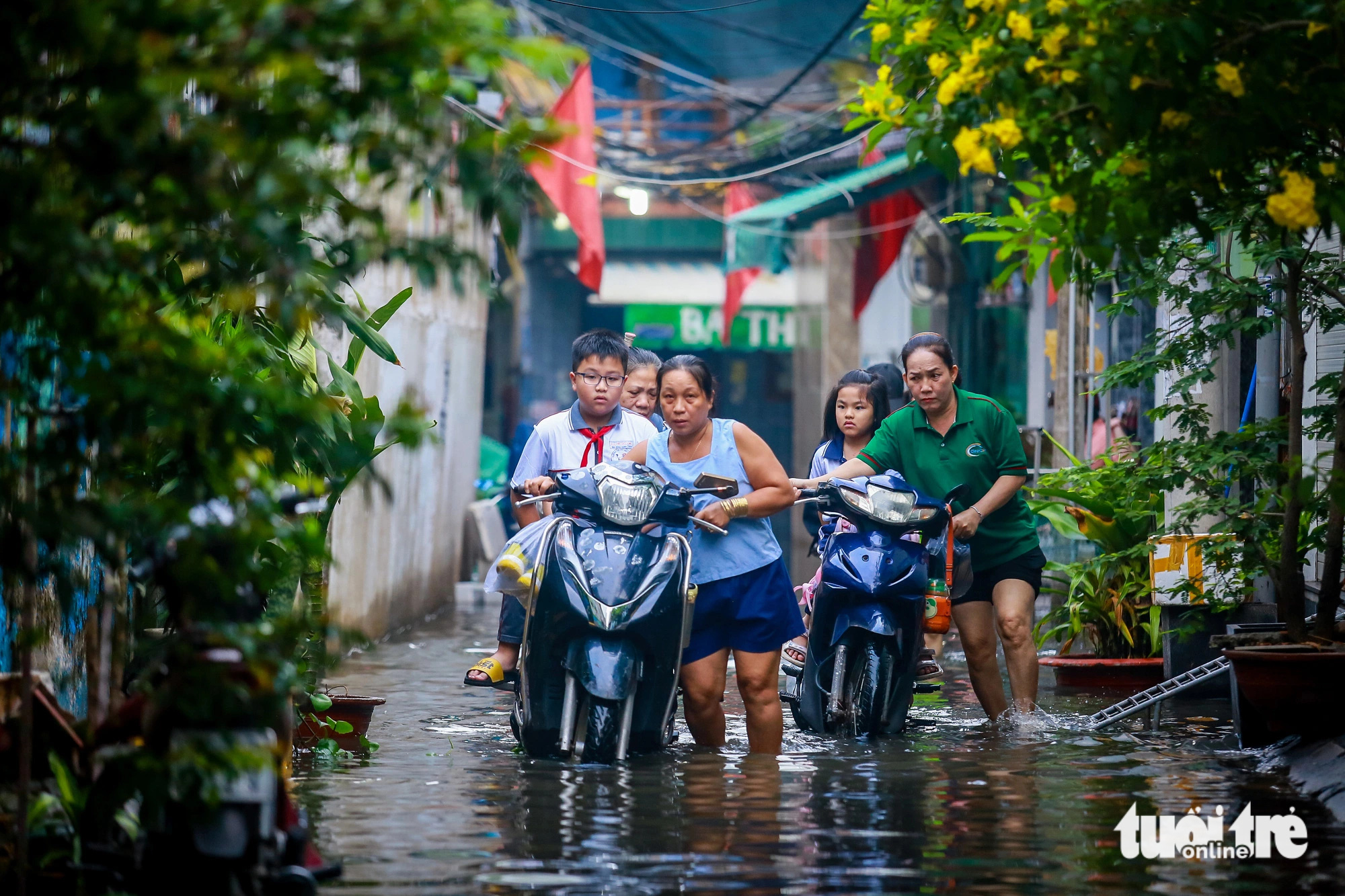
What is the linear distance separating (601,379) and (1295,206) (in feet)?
13.3

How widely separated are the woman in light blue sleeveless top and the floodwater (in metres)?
0.26

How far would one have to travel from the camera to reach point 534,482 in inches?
270

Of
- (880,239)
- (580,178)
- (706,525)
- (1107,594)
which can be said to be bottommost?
(1107,594)

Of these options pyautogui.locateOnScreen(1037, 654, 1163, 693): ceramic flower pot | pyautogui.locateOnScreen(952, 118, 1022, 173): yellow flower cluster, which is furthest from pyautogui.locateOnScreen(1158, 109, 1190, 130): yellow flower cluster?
pyautogui.locateOnScreen(1037, 654, 1163, 693): ceramic flower pot

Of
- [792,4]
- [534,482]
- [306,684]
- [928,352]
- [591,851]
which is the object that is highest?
[792,4]

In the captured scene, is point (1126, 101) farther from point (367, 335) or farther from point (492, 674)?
point (492, 674)

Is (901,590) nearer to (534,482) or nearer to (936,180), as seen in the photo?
(534,482)

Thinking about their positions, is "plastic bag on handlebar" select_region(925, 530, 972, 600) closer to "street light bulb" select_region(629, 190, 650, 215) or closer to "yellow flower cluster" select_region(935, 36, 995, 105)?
"yellow flower cluster" select_region(935, 36, 995, 105)

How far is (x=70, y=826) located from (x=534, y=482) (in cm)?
289

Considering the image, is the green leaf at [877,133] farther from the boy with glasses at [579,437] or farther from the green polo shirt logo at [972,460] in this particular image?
the boy with glasses at [579,437]

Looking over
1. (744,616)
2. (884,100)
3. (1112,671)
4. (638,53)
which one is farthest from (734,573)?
(638,53)

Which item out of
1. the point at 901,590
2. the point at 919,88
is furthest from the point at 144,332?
the point at 901,590

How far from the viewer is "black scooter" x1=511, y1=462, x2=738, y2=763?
6.20 meters

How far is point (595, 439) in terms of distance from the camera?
311 inches
